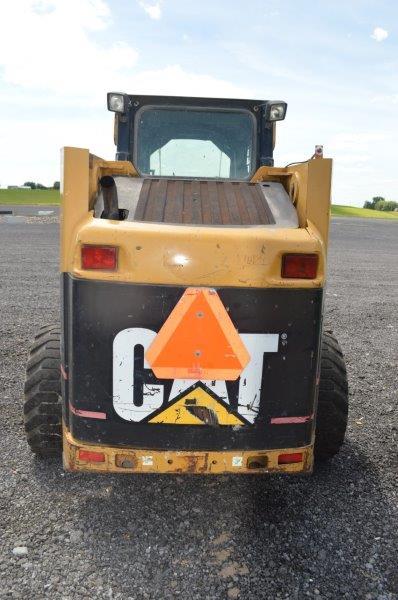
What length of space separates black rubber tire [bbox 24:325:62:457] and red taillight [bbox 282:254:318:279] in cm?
148

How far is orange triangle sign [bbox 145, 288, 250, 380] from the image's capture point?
229cm

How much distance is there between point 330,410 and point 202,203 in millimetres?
1404

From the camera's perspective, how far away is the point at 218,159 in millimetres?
4164

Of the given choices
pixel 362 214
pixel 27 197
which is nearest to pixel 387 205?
pixel 362 214

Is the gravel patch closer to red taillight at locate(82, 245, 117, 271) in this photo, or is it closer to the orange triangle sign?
the orange triangle sign

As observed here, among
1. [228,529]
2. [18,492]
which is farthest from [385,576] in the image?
[18,492]

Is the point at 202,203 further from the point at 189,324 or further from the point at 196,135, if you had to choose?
the point at 196,135

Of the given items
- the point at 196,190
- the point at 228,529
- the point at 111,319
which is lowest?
the point at 228,529

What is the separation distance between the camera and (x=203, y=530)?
2.59 m

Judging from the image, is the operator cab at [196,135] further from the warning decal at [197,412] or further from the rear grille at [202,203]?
→ the warning decal at [197,412]

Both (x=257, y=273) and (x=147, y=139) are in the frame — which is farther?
(x=147, y=139)

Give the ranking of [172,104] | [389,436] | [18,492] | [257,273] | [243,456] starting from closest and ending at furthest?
[257,273], [243,456], [18,492], [389,436], [172,104]

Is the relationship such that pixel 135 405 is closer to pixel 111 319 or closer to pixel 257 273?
pixel 111 319

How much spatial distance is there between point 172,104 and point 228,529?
3064mm
